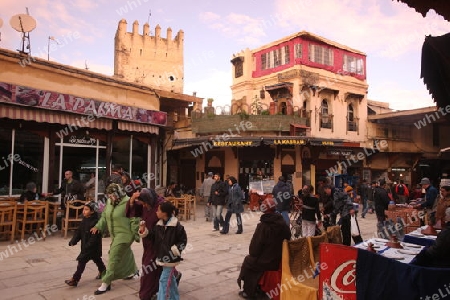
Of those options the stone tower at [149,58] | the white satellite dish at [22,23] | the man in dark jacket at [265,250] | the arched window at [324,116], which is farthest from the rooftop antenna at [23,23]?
the stone tower at [149,58]

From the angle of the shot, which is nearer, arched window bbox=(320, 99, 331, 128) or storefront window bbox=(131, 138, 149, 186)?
storefront window bbox=(131, 138, 149, 186)

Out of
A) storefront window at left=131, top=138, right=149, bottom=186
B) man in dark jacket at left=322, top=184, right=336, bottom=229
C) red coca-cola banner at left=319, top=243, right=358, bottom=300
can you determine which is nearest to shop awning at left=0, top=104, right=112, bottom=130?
storefront window at left=131, top=138, right=149, bottom=186

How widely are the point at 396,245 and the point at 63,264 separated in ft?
20.5

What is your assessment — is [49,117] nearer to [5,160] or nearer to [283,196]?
[5,160]

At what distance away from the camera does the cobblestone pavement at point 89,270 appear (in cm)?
498

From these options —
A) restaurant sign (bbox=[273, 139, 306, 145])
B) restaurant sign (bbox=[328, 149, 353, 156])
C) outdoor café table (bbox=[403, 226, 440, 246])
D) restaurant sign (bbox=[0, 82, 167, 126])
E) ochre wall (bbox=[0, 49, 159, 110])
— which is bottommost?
outdoor café table (bbox=[403, 226, 440, 246])

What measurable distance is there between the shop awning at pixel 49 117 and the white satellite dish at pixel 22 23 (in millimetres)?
3633

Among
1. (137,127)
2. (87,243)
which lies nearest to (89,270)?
(87,243)

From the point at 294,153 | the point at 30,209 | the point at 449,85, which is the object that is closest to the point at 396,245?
the point at 449,85

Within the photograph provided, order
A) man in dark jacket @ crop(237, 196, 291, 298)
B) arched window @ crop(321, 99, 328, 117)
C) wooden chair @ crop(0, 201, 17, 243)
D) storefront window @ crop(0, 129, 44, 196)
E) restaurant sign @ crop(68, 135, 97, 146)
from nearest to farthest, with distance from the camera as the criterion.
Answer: man in dark jacket @ crop(237, 196, 291, 298) < wooden chair @ crop(0, 201, 17, 243) < storefront window @ crop(0, 129, 44, 196) < restaurant sign @ crop(68, 135, 97, 146) < arched window @ crop(321, 99, 328, 117)

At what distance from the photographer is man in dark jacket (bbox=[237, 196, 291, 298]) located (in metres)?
4.68

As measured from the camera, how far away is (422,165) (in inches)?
971

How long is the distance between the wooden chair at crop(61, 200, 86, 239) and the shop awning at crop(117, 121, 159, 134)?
13.0ft

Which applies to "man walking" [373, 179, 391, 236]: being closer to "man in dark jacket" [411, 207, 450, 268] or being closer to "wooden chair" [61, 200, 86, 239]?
"man in dark jacket" [411, 207, 450, 268]
